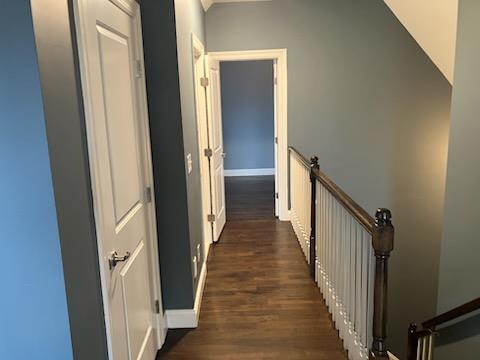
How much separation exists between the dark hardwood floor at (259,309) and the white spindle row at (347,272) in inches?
7.0

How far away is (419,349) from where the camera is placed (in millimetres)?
2877

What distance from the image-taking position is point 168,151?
2.59 metres

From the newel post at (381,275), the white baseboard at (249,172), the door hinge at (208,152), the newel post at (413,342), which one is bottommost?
the newel post at (413,342)

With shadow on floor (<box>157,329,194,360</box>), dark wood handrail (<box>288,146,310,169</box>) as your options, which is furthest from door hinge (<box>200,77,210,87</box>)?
shadow on floor (<box>157,329,194,360</box>)

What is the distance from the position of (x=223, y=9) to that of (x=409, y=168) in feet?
10.2

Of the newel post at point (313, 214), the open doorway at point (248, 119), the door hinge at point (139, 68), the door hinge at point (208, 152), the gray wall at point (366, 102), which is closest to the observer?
the door hinge at point (139, 68)

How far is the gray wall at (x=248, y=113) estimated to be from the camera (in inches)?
324

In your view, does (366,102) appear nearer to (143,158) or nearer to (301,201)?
(301,201)

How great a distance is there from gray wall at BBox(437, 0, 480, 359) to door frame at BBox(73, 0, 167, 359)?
2262 mm

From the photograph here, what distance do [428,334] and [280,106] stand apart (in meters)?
3.25

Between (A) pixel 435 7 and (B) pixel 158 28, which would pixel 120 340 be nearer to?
(B) pixel 158 28

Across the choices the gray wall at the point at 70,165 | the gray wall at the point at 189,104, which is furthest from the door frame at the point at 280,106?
the gray wall at the point at 70,165

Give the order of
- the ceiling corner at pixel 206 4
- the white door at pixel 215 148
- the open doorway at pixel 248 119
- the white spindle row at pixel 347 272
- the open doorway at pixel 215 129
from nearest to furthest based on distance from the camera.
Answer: the white spindle row at pixel 347 272
the open doorway at pixel 215 129
the white door at pixel 215 148
the ceiling corner at pixel 206 4
the open doorway at pixel 248 119

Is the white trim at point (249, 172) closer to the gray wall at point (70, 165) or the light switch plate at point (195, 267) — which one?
the light switch plate at point (195, 267)
